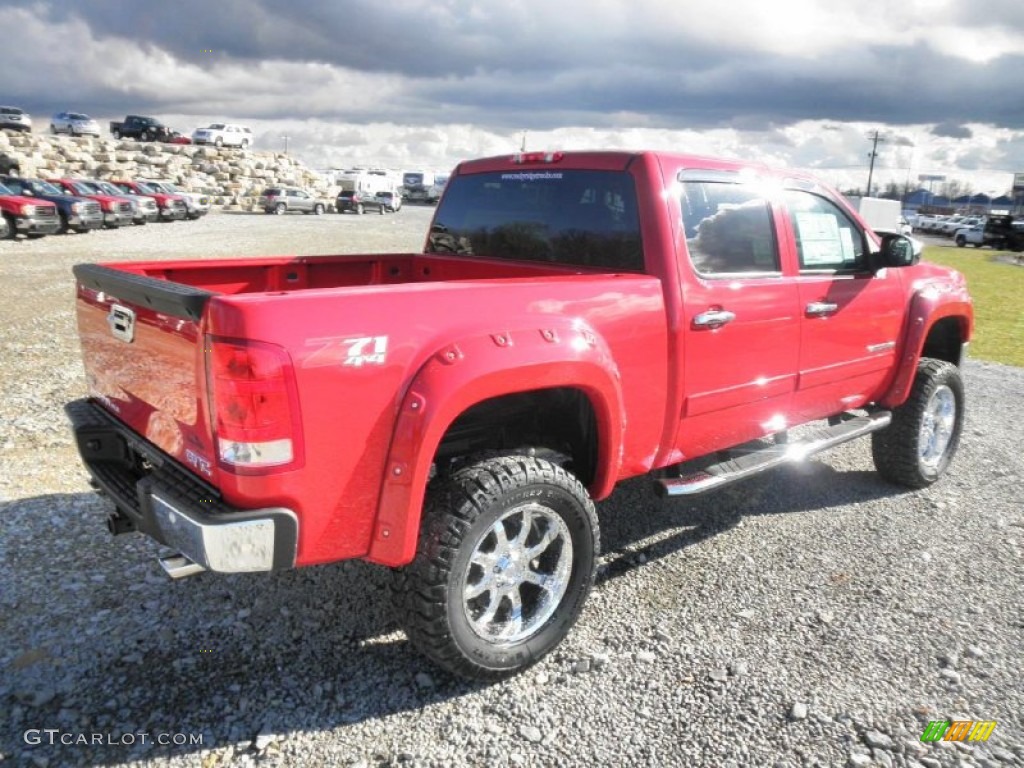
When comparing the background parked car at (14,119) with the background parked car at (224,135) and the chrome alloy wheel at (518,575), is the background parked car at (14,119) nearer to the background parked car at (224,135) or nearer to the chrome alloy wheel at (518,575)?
the background parked car at (224,135)

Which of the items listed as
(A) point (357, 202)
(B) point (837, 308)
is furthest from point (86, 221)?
(B) point (837, 308)

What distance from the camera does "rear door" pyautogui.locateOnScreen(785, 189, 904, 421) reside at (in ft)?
13.2

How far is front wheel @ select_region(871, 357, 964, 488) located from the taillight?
13.2 feet

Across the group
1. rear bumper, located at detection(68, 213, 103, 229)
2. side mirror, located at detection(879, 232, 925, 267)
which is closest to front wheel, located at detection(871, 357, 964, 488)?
side mirror, located at detection(879, 232, 925, 267)

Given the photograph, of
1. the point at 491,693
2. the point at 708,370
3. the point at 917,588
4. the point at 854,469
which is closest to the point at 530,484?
the point at 491,693

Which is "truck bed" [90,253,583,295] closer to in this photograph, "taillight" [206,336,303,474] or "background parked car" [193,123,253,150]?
"taillight" [206,336,303,474]

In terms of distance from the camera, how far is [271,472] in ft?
7.53

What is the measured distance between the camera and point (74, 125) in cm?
5022

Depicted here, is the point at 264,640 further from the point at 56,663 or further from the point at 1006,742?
the point at 1006,742

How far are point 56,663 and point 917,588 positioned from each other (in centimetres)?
381

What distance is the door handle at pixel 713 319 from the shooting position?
3363mm

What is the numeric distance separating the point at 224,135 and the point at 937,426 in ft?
192

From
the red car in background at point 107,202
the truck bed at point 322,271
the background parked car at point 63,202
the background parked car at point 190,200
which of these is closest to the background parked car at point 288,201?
the background parked car at point 190,200

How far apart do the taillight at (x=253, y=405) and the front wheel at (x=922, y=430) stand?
13.2ft
